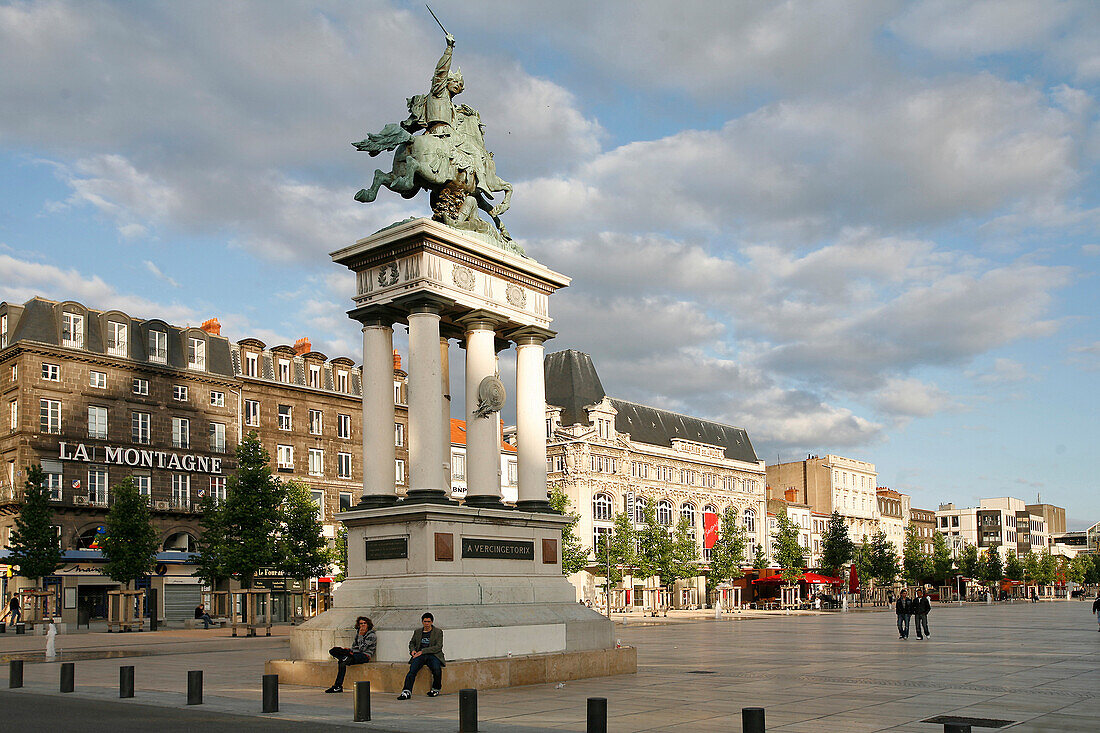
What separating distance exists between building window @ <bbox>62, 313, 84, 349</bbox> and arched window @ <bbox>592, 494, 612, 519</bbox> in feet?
159

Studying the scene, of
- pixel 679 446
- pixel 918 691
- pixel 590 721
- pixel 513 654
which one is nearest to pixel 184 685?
pixel 513 654

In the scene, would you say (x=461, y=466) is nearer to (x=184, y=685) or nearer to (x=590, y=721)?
(x=184, y=685)

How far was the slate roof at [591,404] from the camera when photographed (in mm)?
A: 101750

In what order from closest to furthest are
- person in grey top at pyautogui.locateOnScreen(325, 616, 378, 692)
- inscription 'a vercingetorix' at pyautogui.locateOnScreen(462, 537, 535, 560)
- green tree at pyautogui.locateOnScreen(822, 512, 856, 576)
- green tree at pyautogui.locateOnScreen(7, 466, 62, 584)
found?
person in grey top at pyautogui.locateOnScreen(325, 616, 378, 692)
inscription 'a vercingetorix' at pyautogui.locateOnScreen(462, 537, 535, 560)
green tree at pyautogui.locateOnScreen(7, 466, 62, 584)
green tree at pyautogui.locateOnScreen(822, 512, 856, 576)

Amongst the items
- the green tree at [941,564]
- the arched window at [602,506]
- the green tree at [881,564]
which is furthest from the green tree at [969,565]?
the arched window at [602,506]

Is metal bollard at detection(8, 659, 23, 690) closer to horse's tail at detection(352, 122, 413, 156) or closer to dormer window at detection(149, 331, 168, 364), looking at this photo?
horse's tail at detection(352, 122, 413, 156)

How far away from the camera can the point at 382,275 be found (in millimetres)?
21828

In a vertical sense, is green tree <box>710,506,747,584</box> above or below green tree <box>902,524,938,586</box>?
above

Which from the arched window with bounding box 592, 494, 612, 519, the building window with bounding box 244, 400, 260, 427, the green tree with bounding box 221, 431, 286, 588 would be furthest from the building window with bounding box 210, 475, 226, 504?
the arched window with bounding box 592, 494, 612, 519

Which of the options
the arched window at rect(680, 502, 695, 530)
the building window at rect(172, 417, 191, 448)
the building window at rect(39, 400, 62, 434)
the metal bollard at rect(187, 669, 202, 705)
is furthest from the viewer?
the arched window at rect(680, 502, 695, 530)

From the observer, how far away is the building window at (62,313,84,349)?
217 ft

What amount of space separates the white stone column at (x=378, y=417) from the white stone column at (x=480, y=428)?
1.70 metres

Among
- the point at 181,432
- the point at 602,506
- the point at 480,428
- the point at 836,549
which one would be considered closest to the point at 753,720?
the point at 480,428

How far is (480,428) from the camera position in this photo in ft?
72.6
